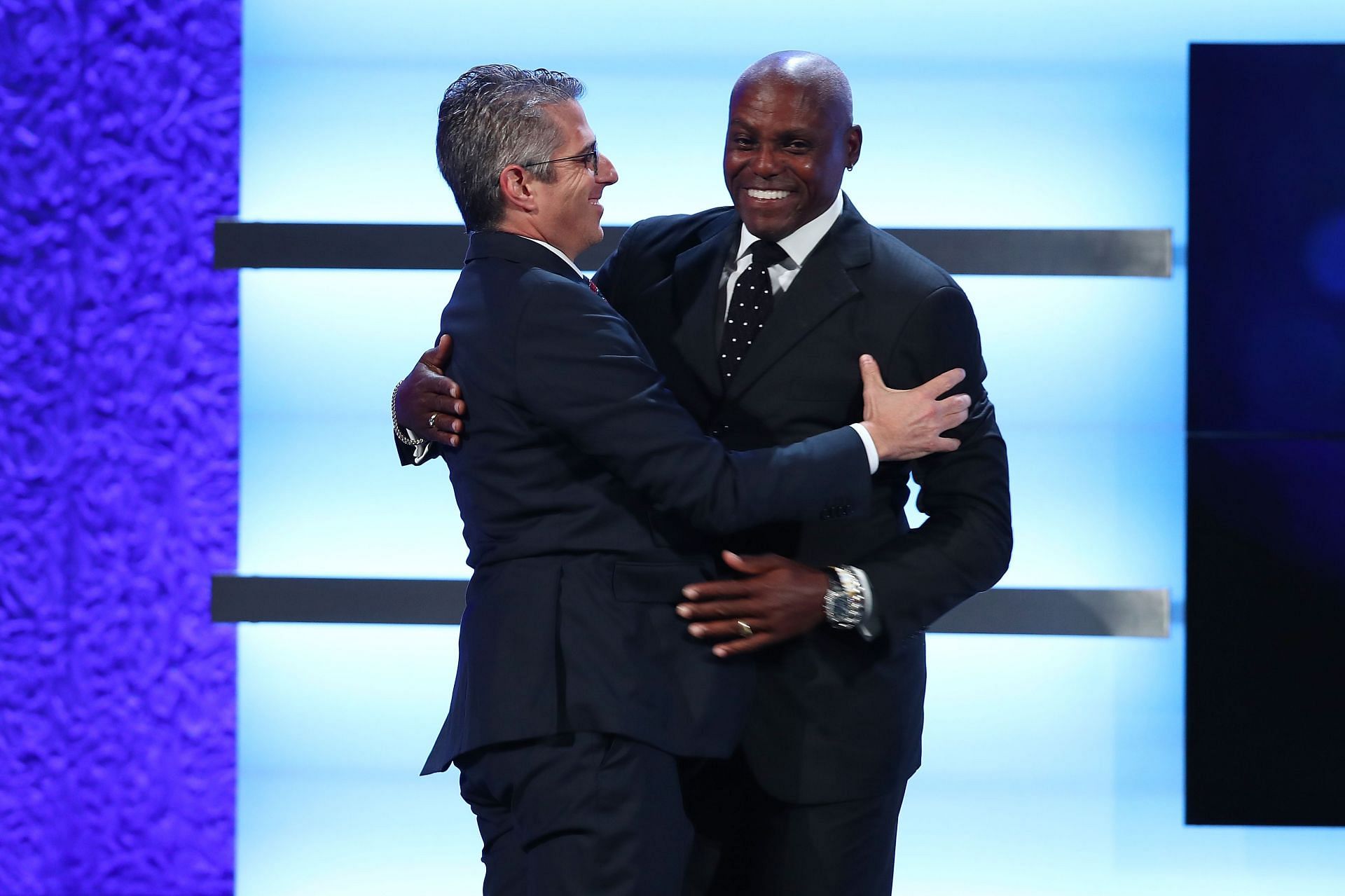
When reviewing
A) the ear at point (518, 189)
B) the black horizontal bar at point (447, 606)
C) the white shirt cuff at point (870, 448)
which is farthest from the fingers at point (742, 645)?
the black horizontal bar at point (447, 606)

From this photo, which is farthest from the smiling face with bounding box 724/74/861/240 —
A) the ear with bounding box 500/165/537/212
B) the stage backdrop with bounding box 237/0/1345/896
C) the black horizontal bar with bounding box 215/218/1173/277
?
the stage backdrop with bounding box 237/0/1345/896

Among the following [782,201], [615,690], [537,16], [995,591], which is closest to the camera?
[615,690]

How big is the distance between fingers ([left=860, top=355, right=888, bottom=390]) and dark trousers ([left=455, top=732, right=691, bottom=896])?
562 millimetres

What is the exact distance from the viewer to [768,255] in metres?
2.02

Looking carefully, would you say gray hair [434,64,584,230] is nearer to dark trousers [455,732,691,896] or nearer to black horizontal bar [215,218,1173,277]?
dark trousers [455,732,691,896]

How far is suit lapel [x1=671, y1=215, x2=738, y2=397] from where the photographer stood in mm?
1987

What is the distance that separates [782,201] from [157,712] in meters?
2.13

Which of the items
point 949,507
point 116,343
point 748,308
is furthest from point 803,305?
point 116,343

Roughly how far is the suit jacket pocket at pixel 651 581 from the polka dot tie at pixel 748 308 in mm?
314

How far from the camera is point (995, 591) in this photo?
9.66ft

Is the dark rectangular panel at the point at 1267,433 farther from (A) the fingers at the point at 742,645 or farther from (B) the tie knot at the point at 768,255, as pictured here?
(A) the fingers at the point at 742,645

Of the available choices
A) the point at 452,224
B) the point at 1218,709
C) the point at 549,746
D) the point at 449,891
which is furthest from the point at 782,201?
the point at 449,891

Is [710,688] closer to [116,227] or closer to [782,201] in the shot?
[782,201]

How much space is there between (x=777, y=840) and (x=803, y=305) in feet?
2.55
